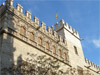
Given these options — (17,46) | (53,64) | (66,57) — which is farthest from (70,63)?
(17,46)

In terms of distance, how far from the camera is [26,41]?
11852 mm

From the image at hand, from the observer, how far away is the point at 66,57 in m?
16.7

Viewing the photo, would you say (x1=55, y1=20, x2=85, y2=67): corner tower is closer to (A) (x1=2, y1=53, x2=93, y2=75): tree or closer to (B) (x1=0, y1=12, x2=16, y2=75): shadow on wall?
(A) (x1=2, y1=53, x2=93, y2=75): tree

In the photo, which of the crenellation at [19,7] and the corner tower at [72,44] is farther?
the corner tower at [72,44]

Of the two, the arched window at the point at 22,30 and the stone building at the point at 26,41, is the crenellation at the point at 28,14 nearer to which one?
the stone building at the point at 26,41

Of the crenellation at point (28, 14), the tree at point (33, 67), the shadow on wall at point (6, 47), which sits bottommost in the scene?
the tree at point (33, 67)

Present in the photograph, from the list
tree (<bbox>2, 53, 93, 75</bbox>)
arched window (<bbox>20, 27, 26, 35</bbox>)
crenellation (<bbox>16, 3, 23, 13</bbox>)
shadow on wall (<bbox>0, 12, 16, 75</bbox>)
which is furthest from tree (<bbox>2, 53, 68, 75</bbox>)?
crenellation (<bbox>16, 3, 23, 13</bbox>)

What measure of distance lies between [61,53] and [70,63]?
5.87ft

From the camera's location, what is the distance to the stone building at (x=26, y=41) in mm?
10008

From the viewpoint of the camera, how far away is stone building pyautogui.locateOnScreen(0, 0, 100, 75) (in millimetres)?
10008

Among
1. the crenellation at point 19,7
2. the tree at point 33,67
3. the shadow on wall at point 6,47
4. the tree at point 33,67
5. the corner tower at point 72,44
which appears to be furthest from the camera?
the corner tower at point 72,44

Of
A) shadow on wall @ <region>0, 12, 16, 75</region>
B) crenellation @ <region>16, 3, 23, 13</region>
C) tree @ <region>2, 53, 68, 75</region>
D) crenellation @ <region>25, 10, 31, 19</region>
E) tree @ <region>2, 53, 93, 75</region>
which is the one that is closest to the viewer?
shadow on wall @ <region>0, 12, 16, 75</region>

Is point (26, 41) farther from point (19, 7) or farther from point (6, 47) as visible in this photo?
point (19, 7)

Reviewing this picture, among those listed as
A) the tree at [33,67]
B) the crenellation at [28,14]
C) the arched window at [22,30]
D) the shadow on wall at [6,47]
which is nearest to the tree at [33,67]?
the tree at [33,67]
